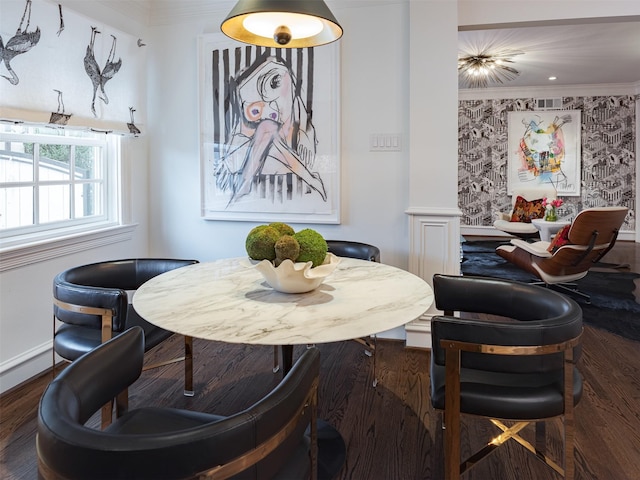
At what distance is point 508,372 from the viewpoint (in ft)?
4.79

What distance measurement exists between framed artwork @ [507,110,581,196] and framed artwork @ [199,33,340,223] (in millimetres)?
6200

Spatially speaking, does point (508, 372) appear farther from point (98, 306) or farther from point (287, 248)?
point (98, 306)

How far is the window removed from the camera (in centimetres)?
250

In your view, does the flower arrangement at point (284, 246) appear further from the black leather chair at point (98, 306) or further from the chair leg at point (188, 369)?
the chair leg at point (188, 369)

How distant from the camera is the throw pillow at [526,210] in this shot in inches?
287

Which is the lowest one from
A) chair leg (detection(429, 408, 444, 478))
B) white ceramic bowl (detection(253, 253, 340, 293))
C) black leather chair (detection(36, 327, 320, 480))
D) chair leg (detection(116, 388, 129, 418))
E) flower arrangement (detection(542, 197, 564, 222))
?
chair leg (detection(429, 408, 444, 478))

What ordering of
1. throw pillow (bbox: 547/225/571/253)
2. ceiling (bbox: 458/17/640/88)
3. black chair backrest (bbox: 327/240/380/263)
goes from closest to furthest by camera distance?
black chair backrest (bbox: 327/240/380/263) → throw pillow (bbox: 547/225/571/253) → ceiling (bbox: 458/17/640/88)

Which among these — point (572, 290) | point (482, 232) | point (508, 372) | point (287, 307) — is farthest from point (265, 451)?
point (482, 232)

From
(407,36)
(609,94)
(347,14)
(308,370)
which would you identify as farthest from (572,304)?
(609,94)

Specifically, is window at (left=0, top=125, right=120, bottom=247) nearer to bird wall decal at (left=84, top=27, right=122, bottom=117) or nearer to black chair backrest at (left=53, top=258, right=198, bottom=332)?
bird wall decal at (left=84, top=27, right=122, bottom=117)

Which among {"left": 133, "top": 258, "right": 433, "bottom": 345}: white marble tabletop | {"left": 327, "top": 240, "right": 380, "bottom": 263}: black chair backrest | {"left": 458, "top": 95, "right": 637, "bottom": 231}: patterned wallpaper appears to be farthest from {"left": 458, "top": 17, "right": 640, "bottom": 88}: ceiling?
{"left": 133, "top": 258, "right": 433, "bottom": 345}: white marble tabletop

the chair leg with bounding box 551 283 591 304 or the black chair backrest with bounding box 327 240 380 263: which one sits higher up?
the black chair backrest with bounding box 327 240 380 263

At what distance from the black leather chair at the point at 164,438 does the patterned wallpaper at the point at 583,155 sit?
26.5 ft

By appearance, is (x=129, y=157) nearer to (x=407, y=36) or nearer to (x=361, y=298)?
(x=407, y=36)
